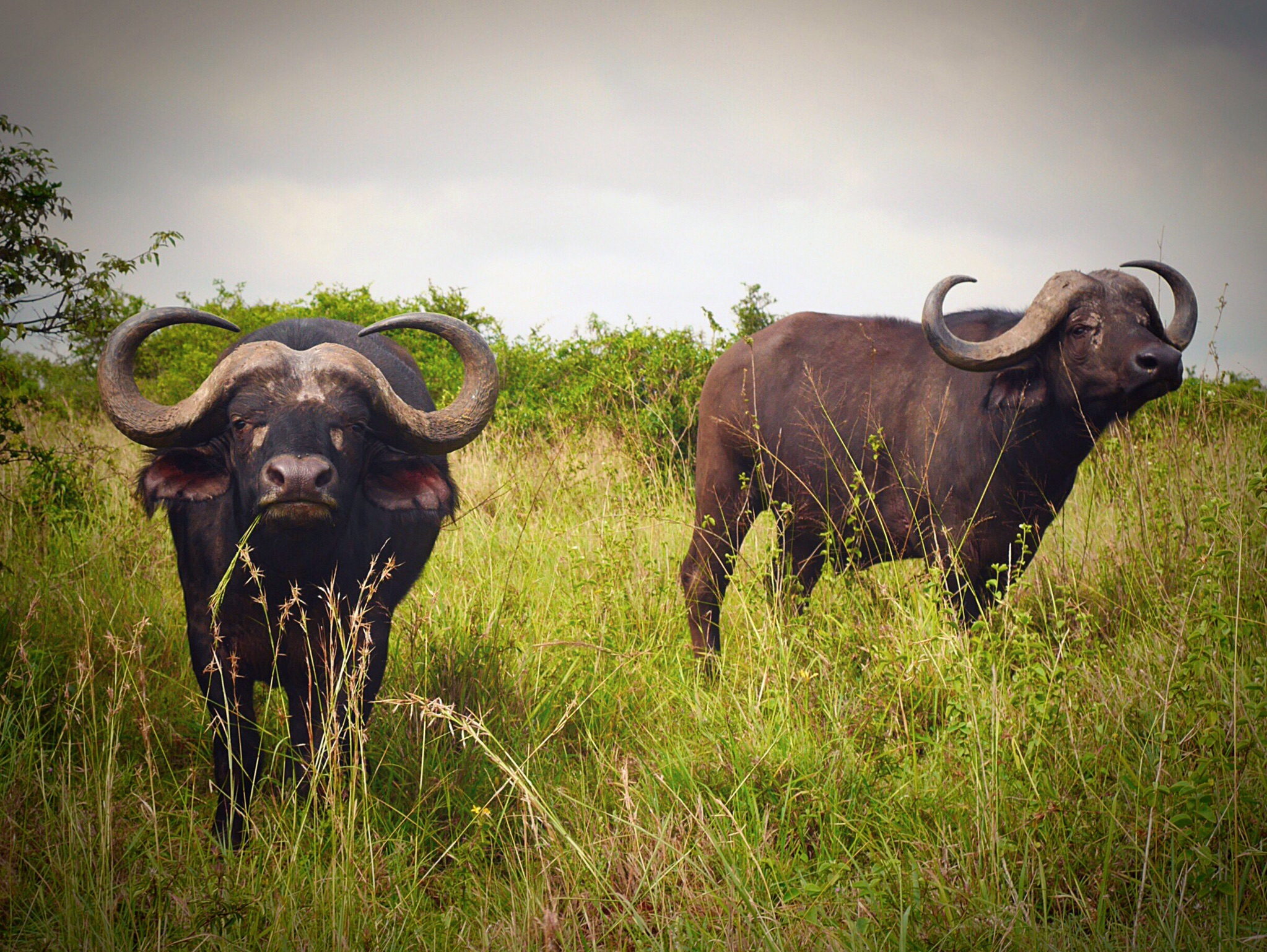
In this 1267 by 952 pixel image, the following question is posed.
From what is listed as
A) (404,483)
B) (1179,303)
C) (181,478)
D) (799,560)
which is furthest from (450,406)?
(1179,303)

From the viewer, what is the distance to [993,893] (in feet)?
6.56

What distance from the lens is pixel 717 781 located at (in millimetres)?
2588

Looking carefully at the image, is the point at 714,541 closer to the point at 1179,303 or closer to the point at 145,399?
the point at 1179,303

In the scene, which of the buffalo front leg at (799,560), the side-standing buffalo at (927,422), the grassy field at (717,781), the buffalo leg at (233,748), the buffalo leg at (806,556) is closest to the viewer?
the grassy field at (717,781)

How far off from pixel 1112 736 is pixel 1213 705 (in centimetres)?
27

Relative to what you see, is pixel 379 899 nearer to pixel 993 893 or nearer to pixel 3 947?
pixel 3 947

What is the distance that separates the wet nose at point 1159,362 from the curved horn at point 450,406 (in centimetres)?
272

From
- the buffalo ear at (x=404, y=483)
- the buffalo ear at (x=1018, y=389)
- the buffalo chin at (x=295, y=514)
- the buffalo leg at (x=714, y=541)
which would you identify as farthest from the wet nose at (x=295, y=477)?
the buffalo ear at (x=1018, y=389)

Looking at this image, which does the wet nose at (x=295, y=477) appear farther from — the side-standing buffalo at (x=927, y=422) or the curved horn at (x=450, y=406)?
the side-standing buffalo at (x=927, y=422)

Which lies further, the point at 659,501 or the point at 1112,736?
the point at 659,501

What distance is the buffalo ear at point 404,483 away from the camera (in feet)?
10.4

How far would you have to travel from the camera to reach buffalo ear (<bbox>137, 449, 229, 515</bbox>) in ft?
9.82

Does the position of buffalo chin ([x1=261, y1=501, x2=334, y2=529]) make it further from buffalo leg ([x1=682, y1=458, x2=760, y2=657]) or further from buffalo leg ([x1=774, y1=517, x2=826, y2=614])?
buffalo leg ([x1=774, y1=517, x2=826, y2=614])

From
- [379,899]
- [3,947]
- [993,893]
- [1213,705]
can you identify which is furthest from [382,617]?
[1213,705]
